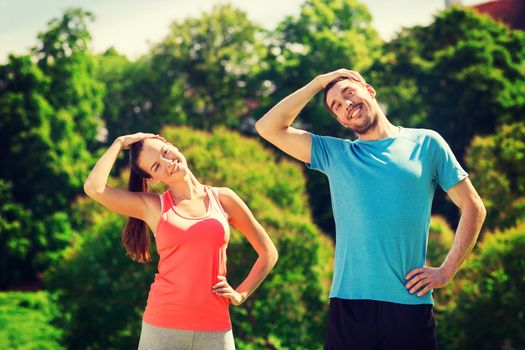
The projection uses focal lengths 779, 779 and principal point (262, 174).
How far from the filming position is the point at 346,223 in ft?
11.2

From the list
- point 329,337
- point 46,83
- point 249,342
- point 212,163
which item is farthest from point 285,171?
point 46,83

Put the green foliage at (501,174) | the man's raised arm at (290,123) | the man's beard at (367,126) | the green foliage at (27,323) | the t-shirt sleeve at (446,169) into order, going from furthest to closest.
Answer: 1. the green foliage at (27,323)
2. the green foliage at (501,174)
3. the man's raised arm at (290,123)
4. the man's beard at (367,126)
5. the t-shirt sleeve at (446,169)

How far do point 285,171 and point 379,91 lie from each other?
52.5 feet

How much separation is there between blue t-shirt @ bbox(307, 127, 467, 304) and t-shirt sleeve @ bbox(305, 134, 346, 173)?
0.11ft

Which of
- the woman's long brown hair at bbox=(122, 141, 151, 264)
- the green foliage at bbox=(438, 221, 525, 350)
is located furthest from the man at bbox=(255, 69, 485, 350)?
the green foliage at bbox=(438, 221, 525, 350)

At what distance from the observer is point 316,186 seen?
2588cm

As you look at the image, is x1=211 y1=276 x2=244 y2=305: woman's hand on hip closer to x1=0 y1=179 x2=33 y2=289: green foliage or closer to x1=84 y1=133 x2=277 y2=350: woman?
x1=84 y1=133 x2=277 y2=350: woman

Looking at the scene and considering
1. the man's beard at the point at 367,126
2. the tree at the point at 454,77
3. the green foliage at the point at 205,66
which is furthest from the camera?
the green foliage at the point at 205,66

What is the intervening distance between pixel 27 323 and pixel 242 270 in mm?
11007

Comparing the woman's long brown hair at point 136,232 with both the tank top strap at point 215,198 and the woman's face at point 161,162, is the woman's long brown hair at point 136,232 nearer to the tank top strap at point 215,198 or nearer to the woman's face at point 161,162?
the woman's face at point 161,162

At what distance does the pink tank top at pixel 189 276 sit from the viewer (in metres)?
3.48

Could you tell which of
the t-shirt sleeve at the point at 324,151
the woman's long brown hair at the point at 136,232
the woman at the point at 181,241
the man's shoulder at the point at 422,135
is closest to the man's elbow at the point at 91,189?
the woman at the point at 181,241

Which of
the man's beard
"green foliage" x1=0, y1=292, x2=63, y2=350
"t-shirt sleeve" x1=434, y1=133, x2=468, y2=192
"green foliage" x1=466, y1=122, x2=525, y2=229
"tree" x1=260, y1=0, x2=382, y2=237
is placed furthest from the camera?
"tree" x1=260, y1=0, x2=382, y2=237

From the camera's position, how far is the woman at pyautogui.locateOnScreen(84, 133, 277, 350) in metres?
3.48
